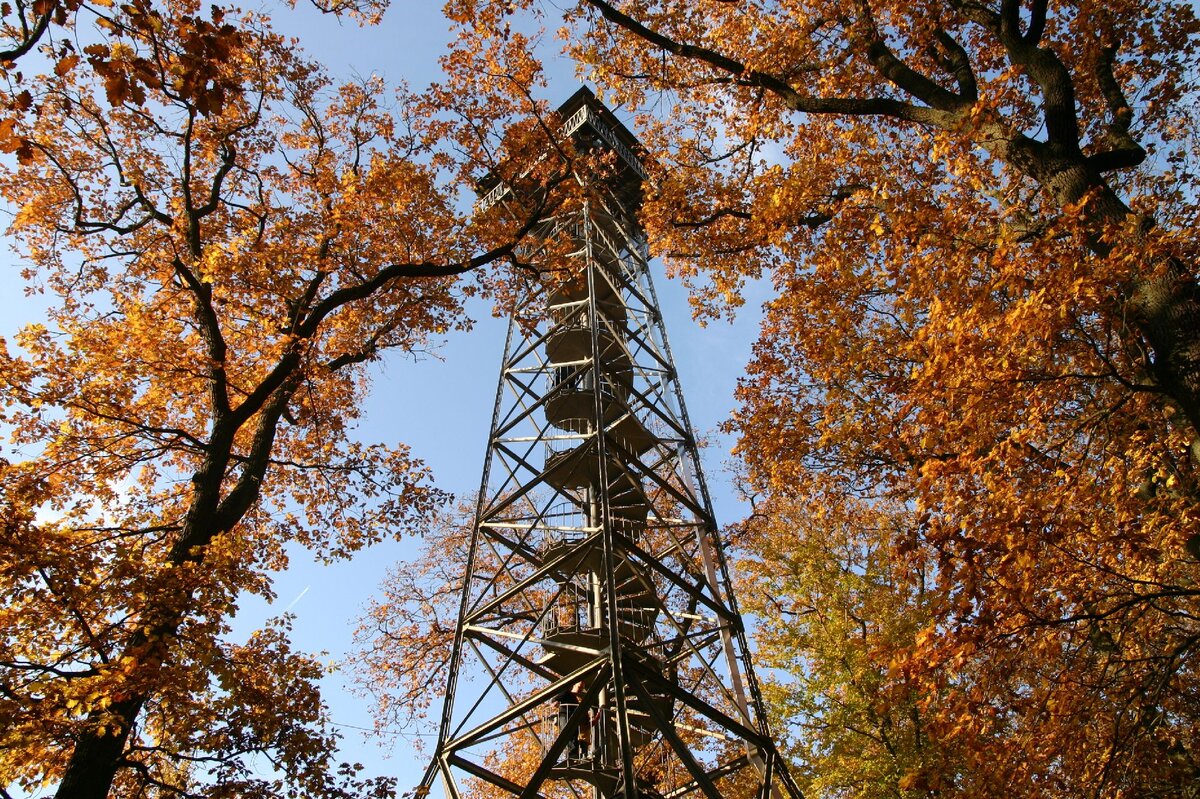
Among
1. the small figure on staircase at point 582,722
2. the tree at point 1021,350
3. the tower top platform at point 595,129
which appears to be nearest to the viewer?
the tree at point 1021,350

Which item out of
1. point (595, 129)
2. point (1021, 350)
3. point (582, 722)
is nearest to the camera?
point (1021, 350)

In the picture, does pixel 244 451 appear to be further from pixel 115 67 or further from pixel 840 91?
pixel 840 91

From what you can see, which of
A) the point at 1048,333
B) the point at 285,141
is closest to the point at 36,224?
the point at 285,141

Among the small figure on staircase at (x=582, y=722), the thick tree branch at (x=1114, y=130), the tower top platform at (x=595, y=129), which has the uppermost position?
the tower top platform at (x=595, y=129)

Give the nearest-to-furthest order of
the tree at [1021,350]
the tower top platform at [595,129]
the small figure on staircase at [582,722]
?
1. the tree at [1021,350]
2. the small figure on staircase at [582,722]
3. the tower top platform at [595,129]

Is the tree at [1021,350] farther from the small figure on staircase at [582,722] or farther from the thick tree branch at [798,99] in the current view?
the small figure on staircase at [582,722]

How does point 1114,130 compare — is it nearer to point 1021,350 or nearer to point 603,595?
point 1021,350

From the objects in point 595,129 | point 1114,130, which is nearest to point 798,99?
point 1114,130

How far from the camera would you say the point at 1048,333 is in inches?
193

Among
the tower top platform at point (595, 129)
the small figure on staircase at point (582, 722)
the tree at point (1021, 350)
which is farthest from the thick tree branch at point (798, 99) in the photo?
the tower top platform at point (595, 129)

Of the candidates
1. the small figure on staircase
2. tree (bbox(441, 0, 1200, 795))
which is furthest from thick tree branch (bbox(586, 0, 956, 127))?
the small figure on staircase

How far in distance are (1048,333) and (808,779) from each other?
798cm

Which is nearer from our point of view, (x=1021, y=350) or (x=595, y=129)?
(x=1021, y=350)

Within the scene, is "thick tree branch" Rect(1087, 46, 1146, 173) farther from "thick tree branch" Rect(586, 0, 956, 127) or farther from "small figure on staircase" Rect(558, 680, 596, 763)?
"small figure on staircase" Rect(558, 680, 596, 763)
